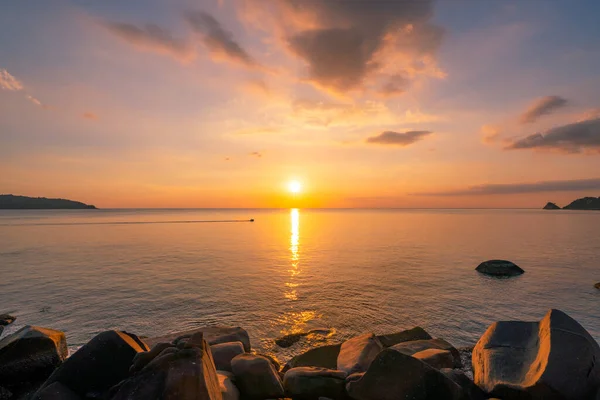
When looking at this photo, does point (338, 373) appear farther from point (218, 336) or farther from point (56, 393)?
point (56, 393)

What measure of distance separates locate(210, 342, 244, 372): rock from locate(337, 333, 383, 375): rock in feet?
11.6

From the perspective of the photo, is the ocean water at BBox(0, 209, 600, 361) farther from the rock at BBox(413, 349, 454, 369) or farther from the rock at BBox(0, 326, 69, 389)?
the rock at BBox(0, 326, 69, 389)

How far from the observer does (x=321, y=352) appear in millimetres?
12172

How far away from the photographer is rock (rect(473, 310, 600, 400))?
284 inches

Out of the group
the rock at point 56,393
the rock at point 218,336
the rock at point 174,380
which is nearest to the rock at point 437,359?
the rock at point 218,336

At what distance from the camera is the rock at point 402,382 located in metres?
7.39

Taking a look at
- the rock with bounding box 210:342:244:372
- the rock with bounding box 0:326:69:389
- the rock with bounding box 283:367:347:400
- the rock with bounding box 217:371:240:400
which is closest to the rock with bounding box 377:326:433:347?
the rock with bounding box 283:367:347:400

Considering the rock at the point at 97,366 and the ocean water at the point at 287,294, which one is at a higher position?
the rock at the point at 97,366

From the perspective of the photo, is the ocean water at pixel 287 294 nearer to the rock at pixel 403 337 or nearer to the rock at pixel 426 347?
the rock at pixel 403 337

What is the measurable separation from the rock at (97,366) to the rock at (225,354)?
9.67 ft

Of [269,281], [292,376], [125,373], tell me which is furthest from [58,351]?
[269,281]

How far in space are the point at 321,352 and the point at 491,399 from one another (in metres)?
6.06

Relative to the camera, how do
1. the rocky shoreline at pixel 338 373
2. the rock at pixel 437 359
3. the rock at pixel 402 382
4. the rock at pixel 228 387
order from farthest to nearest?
1. the rock at pixel 437 359
2. the rock at pixel 402 382
3. the rock at pixel 228 387
4. the rocky shoreline at pixel 338 373

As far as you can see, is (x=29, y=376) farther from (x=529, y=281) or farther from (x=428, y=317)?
(x=529, y=281)
